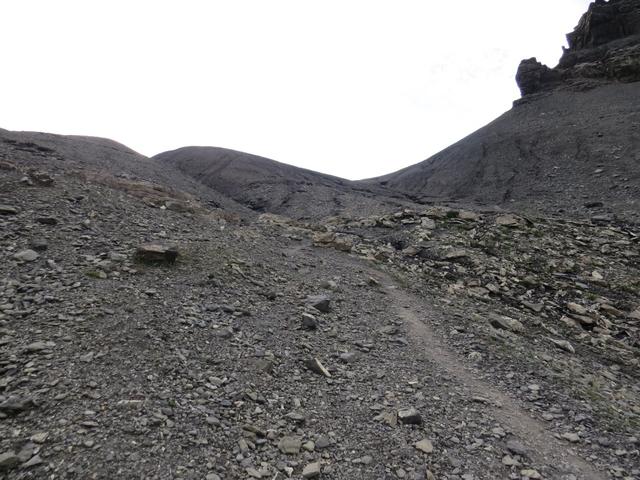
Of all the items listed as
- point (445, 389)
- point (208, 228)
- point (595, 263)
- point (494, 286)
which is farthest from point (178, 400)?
point (595, 263)

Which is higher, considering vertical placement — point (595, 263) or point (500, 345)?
point (595, 263)

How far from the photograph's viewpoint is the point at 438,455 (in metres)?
5.82

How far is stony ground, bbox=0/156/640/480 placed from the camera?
213 inches

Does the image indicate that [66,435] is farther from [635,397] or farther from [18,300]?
[635,397]

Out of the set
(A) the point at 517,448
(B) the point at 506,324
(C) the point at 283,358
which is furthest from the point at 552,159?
(C) the point at 283,358

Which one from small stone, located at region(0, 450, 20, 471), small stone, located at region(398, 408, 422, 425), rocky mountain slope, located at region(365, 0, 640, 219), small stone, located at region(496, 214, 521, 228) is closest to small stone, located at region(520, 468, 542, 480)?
small stone, located at region(398, 408, 422, 425)

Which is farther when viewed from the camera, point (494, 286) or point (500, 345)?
point (494, 286)

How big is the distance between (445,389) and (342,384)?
2.05 metres

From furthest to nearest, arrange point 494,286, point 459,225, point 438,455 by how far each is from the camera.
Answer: point 459,225 → point 494,286 → point 438,455

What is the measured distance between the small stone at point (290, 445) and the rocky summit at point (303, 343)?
0.11 ft

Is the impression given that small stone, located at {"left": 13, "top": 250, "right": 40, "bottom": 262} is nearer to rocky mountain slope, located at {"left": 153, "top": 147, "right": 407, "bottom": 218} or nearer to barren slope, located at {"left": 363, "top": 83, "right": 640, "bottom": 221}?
rocky mountain slope, located at {"left": 153, "top": 147, "right": 407, "bottom": 218}

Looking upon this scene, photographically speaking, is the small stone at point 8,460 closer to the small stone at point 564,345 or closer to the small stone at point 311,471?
the small stone at point 311,471

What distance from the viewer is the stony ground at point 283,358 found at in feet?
17.8

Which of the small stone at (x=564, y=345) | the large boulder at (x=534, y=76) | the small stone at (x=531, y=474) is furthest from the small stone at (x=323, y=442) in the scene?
the large boulder at (x=534, y=76)
